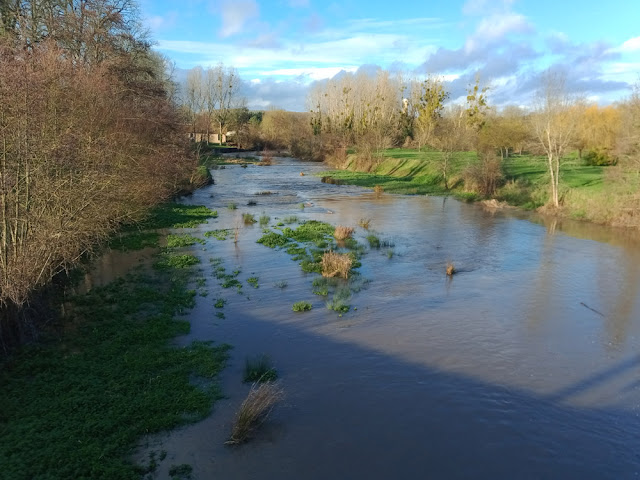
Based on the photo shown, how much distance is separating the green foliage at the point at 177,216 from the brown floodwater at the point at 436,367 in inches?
223

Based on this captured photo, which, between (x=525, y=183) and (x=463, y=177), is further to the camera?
(x=463, y=177)

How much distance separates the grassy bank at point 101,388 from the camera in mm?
6602

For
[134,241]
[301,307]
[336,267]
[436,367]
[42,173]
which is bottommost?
[436,367]

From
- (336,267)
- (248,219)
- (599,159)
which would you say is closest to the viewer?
(336,267)

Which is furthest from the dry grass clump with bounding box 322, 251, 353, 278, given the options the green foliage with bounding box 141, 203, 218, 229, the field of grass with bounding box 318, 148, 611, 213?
the field of grass with bounding box 318, 148, 611, 213

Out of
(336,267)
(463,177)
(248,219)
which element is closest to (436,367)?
(336,267)

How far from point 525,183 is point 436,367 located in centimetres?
2896

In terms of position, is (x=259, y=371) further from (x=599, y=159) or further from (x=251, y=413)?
(x=599, y=159)

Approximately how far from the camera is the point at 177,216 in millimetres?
26938

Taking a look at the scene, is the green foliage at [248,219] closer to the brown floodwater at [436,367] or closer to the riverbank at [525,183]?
the brown floodwater at [436,367]

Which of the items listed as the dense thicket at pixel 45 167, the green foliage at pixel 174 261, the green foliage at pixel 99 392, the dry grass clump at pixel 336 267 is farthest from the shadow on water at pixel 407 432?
the green foliage at pixel 174 261

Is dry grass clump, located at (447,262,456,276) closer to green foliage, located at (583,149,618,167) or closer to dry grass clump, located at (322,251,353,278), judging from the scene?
dry grass clump, located at (322,251,353,278)

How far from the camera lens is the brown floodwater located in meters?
7.26

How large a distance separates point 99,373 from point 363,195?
3255 centimetres
